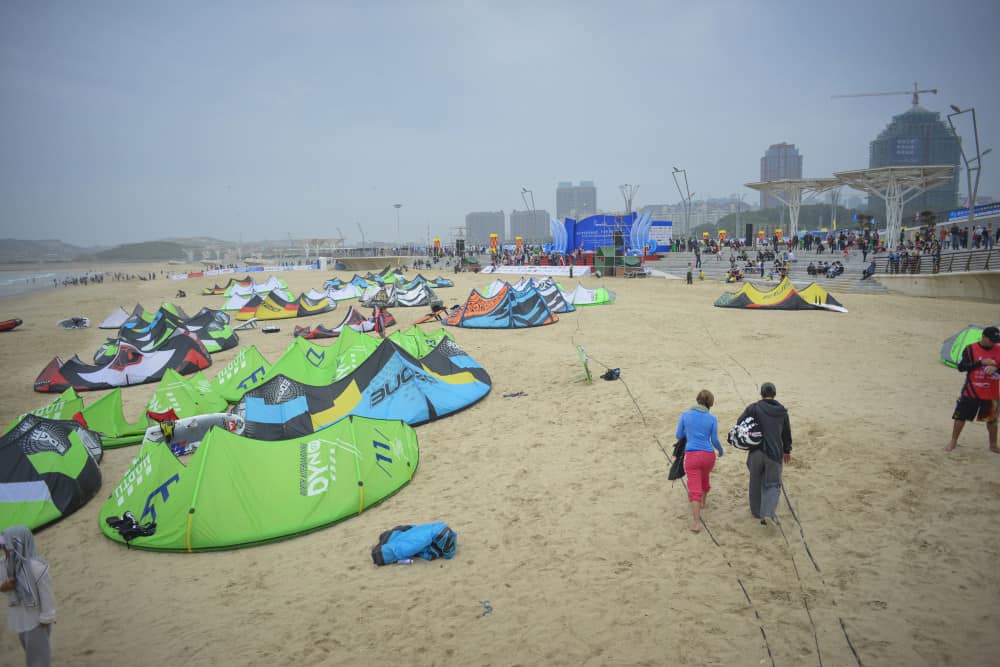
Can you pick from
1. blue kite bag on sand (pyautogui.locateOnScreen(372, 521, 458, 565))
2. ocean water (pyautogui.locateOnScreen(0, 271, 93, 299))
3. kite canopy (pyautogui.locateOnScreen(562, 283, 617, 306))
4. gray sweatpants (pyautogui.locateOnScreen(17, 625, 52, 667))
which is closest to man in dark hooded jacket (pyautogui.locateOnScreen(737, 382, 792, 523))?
blue kite bag on sand (pyautogui.locateOnScreen(372, 521, 458, 565))

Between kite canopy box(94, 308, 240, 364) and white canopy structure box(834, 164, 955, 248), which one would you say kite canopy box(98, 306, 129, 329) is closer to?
kite canopy box(94, 308, 240, 364)

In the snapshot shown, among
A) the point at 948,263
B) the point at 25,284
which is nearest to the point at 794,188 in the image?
the point at 948,263

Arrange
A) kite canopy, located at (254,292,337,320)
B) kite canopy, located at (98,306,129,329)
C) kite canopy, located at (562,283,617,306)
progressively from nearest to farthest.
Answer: kite canopy, located at (562,283,617,306) < kite canopy, located at (98,306,129,329) < kite canopy, located at (254,292,337,320)

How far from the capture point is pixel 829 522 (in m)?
5.68

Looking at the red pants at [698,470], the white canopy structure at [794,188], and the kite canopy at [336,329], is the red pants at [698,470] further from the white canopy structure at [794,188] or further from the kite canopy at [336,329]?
the white canopy structure at [794,188]

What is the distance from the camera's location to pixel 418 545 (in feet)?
18.4

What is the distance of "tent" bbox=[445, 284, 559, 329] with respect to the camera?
19625 mm

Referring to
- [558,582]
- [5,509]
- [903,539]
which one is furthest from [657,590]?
[5,509]

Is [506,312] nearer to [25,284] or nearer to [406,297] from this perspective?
[406,297]

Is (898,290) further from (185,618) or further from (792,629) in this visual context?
(185,618)

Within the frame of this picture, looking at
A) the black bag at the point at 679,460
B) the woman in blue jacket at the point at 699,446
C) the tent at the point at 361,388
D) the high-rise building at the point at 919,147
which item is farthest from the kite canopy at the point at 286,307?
the high-rise building at the point at 919,147

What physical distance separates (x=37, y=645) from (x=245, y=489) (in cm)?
242

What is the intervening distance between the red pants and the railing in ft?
75.2

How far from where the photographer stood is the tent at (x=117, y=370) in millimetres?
14414
